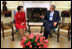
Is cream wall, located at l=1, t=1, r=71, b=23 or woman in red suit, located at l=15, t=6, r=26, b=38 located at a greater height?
cream wall, located at l=1, t=1, r=71, b=23

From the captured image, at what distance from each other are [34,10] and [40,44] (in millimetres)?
3268

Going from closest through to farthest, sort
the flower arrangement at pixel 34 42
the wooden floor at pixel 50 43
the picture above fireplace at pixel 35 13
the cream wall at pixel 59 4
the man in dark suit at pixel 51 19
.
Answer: the flower arrangement at pixel 34 42 < the wooden floor at pixel 50 43 < the man in dark suit at pixel 51 19 < the picture above fireplace at pixel 35 13 < the cream wall at pixel 59 4

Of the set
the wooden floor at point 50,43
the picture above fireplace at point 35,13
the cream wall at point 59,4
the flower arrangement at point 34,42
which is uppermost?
the cream wall at point 59,4

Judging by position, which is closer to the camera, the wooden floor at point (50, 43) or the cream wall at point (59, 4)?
the wooden floor at point (50, 43)

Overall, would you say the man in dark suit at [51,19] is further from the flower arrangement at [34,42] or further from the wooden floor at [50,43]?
the flower arrangement at [34,42]

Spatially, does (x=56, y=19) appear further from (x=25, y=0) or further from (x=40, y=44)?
(x=40, y=44)

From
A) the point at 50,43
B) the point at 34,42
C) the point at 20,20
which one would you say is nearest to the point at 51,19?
the point at 50,43

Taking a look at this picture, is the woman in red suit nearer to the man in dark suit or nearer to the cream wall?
the man in dark suit

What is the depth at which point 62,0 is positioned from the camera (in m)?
5.59

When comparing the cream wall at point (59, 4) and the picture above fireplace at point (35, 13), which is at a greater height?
the cream wall at point (59, 4)

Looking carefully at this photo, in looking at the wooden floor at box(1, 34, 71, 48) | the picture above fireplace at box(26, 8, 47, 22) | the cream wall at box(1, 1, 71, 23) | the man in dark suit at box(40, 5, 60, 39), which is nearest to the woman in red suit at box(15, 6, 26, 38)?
the wooden floor at box(1, 34, 71, 48)

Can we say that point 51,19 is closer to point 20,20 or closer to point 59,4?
point 20,20

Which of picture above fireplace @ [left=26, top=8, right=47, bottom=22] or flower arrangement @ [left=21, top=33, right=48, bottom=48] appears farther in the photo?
picture above fireplace @ [left=26, top=8, right=47, bottom=22]

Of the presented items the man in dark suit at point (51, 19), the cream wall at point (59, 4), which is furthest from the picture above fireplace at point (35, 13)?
the man in dark suit at point (51, 19)
